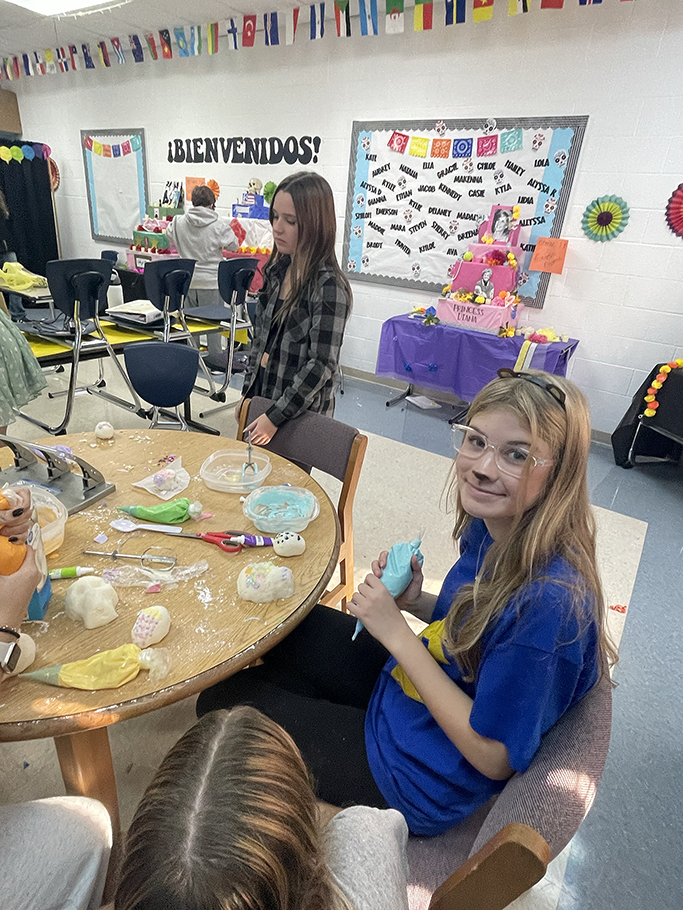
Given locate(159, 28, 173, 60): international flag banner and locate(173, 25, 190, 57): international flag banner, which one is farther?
locate(159, 28, 173, 60): international flag banner

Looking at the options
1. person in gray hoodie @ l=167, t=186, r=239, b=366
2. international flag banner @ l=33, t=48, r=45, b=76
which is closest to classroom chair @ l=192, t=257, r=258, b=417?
person in gray hoodie @ l=167, t=186, r=239, b=366

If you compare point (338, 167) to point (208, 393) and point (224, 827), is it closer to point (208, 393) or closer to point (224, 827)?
point (208, 393)

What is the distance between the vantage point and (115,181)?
6.19 meters

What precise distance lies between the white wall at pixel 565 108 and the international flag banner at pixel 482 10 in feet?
0.80

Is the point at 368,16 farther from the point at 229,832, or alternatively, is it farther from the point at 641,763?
the point at 229,832

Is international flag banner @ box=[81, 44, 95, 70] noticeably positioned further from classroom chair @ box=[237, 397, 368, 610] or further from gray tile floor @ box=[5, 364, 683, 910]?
gray tile floor @ box=[5, 364, 683, 910]

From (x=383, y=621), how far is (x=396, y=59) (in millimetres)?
4437

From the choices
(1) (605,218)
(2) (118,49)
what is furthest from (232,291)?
(2) (118,49)

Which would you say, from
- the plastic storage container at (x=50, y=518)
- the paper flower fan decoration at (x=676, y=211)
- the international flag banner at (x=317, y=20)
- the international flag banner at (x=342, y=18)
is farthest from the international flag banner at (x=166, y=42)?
the plastic storage container at (x=50, y=518)

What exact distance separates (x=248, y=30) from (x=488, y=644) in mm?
5249

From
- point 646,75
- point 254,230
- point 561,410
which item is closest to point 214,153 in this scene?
point 254,230

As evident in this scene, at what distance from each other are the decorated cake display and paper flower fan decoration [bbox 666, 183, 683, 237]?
93 centimetres

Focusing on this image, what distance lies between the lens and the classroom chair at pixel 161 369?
2490 mm

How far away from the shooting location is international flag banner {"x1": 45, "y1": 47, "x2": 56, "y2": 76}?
19.5 ft
